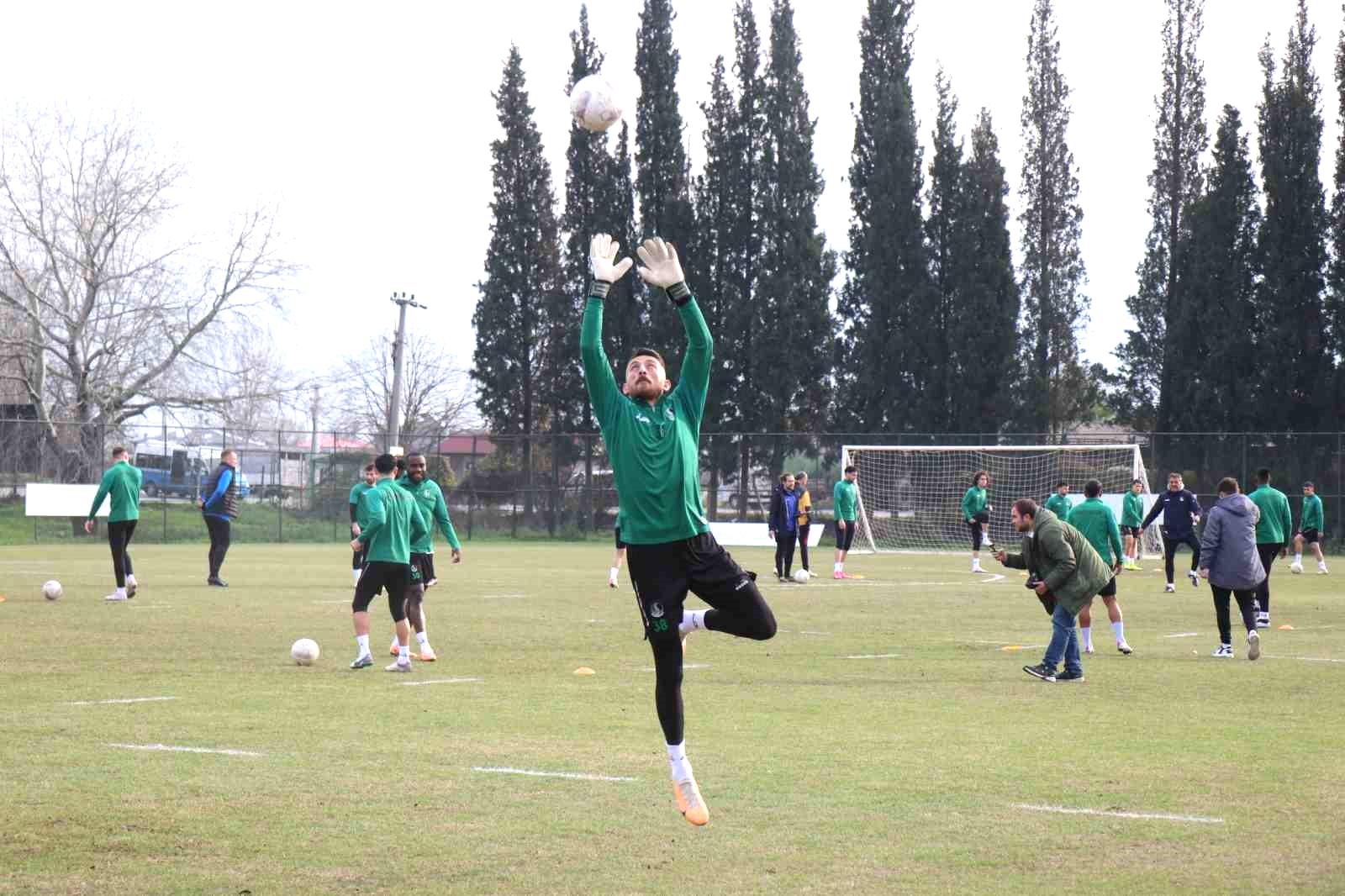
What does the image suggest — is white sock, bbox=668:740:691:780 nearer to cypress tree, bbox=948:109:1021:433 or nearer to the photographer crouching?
the photographer crouching

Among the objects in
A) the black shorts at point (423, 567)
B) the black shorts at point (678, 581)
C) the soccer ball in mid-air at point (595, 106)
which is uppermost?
the soccer ball in mid-air at point (595, 106)

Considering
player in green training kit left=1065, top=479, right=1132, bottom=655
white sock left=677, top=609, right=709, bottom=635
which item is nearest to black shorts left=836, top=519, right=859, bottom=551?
player in green training kit left=1065, top=479, right=1132, bottom=655

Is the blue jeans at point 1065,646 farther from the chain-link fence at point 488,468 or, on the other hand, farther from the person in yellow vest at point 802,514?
the chain-link fence at point 488,468

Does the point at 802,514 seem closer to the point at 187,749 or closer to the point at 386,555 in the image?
the point at 386,555

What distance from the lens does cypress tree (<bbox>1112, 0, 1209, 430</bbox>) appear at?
58125 mm

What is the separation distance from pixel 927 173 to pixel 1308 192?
13447 mm

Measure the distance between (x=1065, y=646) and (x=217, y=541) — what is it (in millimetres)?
17573

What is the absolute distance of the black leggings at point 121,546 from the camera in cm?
2344

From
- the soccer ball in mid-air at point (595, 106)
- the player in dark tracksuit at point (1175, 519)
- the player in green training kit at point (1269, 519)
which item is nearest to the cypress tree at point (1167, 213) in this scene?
the player in dark tracksuit at point (1175, 519)

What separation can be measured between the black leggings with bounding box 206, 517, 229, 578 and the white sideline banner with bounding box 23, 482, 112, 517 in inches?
875

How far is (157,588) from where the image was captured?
26.7m

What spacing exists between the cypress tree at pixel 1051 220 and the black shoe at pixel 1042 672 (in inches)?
1856

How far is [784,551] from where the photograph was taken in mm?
30406

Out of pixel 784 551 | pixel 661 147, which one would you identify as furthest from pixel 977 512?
pixel 661 147
